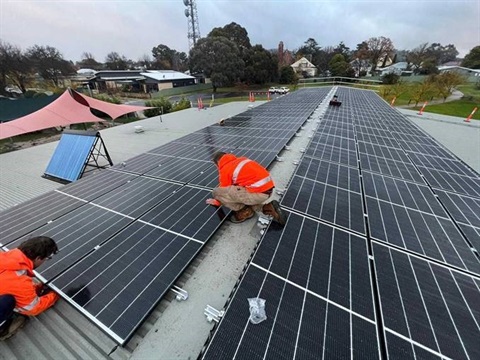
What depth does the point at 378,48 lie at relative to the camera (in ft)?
224

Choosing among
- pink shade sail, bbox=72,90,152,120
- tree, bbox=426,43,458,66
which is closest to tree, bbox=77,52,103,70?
pink shade sail, bbox=72,90,152,120

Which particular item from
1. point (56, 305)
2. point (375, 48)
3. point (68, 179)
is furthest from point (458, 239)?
point (375, 48)

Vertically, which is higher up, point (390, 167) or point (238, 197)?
point (238, 197)

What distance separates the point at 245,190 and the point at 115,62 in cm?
11169

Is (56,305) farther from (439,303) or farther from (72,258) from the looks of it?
(439,303)

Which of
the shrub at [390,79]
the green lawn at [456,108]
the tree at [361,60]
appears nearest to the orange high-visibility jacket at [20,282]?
the green lawn at [456,108]

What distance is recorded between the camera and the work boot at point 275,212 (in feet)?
13.1

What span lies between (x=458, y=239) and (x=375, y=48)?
89893 millimetres

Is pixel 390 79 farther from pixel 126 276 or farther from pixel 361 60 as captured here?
pixel 126 276

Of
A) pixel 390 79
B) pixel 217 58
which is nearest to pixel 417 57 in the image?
pixel 390 79

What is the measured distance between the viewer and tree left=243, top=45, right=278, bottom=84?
2067 inches

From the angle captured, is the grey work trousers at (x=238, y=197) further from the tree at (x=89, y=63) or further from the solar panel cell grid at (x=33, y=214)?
the tree at (x=89, y=63)

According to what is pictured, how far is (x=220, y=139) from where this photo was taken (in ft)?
30.6

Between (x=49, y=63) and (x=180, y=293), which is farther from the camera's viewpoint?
(x=49, y=63)
